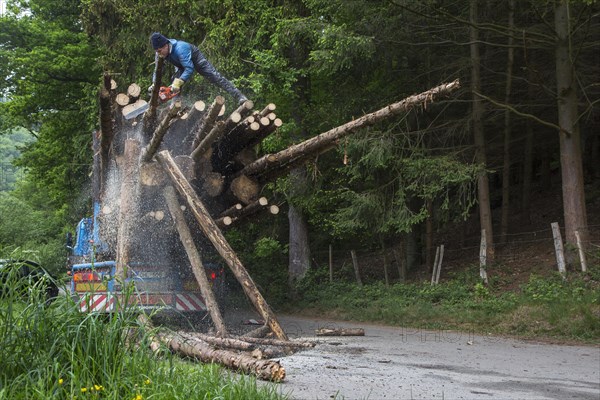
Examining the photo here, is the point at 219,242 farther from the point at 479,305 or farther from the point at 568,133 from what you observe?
the point at 568,133

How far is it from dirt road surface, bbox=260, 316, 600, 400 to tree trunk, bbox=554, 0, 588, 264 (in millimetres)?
4678

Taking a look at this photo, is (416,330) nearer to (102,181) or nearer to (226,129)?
(226,129)

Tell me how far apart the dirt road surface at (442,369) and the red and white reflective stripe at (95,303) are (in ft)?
5.96

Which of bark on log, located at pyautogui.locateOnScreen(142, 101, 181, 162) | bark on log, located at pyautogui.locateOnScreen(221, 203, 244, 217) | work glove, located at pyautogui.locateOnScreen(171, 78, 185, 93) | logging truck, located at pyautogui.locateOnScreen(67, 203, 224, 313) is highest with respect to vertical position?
work glove, located at pyautogui.locateOnScreen(171, 78, 185, 93)

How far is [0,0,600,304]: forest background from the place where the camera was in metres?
16.2

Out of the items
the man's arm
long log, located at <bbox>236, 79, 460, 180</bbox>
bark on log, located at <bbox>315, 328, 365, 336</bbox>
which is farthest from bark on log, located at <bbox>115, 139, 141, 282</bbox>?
bark on log, located at <bbox>315, 328, 365, 336</bbox>

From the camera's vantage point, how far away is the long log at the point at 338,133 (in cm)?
1112

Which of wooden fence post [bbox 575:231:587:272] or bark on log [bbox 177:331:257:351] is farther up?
wooden fence post [bbox 575:231:587:272]

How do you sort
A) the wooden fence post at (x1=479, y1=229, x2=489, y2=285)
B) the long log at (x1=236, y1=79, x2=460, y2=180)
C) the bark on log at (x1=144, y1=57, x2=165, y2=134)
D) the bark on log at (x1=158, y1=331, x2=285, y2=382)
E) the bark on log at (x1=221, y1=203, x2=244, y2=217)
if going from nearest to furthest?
the bark on log at (x1=158, y1=331, x2=285, y2=382), the long log at (x1=236, y1=79, x2=460, y2=180), the bark on log at (x1=144, y1=57, x2=165, y2=134), the bark on log at (x1=221, y1=203, x2=244, y2=217), the wooden fence post at (x1=479, y1=229, x2=489, y2=285)

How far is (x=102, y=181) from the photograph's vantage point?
13.5m

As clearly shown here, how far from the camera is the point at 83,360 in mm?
5723

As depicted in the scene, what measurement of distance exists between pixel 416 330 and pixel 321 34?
24.4 ft

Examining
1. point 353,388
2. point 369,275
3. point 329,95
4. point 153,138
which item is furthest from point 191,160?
point 369,275

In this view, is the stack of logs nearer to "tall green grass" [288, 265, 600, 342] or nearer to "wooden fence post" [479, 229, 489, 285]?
"tall green grass" [288, 265, 600, 342]
